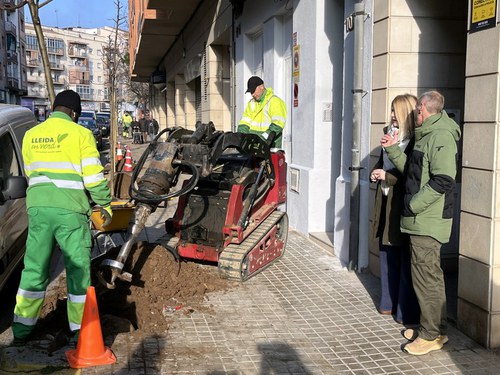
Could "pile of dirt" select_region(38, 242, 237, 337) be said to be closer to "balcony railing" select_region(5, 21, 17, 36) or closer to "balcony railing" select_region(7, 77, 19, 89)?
"balcony railing" select_region(7, 77, 19, 89)

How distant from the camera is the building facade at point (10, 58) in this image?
64.9 m

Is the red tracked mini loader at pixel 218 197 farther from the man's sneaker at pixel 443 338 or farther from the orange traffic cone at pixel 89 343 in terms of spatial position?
the man's sneaker at pixel 443 338

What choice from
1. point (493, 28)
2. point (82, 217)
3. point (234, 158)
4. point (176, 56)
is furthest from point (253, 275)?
point (176, 56)

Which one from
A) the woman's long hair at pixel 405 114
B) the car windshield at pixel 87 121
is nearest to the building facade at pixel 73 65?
the car windshield at pixel 87 121

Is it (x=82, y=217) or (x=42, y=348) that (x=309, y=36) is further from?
(x=42, y=348)

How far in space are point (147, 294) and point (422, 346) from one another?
2.49 meters

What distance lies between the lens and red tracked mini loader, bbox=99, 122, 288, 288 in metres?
5.08

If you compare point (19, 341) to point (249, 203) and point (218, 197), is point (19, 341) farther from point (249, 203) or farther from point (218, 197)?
point (249, 203)

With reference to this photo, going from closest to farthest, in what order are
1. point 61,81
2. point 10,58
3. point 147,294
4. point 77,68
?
point 147,294 → point 10,58 → point 61,81 → point 77,68

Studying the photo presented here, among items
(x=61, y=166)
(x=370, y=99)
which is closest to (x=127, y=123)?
(x=370, y=99)

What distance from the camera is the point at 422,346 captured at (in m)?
4.20

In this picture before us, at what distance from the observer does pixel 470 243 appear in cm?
428

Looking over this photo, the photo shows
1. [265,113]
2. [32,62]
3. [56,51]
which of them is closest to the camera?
[265,113]

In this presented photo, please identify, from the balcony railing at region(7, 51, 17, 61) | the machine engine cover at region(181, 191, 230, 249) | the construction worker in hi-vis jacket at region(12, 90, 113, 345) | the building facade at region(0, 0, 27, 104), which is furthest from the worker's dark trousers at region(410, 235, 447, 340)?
the balcony railing at region(7, 51, 17, 61)
